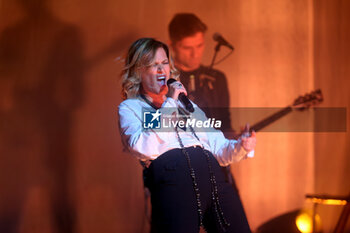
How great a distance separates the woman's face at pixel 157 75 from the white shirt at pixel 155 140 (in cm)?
11

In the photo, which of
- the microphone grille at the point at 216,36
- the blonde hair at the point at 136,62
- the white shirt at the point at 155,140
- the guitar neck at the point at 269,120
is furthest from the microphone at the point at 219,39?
the white shirt at the point at 155,140

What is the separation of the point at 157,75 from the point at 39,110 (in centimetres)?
129

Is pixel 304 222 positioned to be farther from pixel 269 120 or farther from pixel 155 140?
pixel 155 140

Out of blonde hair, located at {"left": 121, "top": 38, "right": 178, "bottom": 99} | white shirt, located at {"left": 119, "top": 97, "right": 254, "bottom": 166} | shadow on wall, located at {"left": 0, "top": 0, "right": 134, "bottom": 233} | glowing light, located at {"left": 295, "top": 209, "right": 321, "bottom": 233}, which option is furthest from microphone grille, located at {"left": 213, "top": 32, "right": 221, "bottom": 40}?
glowing light, located at {"left": 295, "top": 209, "right": 321, "bottom": 233}

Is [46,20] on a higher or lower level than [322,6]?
lower

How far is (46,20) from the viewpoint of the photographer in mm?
2533

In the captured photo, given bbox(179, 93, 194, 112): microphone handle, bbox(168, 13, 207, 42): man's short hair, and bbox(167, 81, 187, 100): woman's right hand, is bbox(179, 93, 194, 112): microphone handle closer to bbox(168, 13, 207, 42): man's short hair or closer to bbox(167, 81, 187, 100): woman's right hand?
bbox(167, 81, 187, 100): woman's right hand

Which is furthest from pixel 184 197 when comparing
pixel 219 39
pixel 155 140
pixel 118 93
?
pixel 219 39

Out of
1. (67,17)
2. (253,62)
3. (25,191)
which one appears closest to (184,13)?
(253,62)

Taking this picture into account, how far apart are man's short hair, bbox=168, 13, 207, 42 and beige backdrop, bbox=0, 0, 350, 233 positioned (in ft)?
0.16

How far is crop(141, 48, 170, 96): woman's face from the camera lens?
62.4 inches

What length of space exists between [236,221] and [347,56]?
6.45 feet

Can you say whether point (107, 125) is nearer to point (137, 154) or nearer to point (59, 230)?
point (59, 230)

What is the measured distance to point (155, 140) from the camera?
1.35 meters
